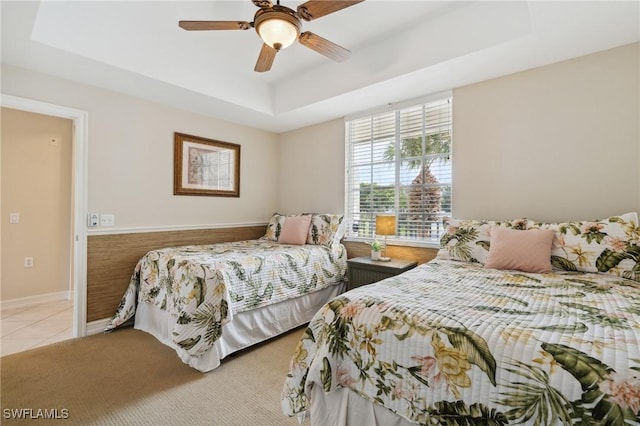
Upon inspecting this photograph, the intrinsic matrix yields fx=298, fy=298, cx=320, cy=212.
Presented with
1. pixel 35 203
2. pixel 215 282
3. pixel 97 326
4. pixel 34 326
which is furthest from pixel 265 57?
pixel 35 203

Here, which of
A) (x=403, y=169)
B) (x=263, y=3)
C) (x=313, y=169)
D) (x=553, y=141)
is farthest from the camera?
(x=313, y=169)

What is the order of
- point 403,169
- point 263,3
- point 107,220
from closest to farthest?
point 263,3
point 107,220
point 403,169

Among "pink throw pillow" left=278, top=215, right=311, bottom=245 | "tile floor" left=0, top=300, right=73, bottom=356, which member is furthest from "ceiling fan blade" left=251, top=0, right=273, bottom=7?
"tile floor" left=0, top=300, right=73, bottom=356

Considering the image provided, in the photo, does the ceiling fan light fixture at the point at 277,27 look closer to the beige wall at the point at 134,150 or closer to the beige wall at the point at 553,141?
the beige wall at the point at 553,141

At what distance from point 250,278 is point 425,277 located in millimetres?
1417

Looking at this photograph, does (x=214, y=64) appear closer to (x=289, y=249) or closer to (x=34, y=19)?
(x=34, y=19)

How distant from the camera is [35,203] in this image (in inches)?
145

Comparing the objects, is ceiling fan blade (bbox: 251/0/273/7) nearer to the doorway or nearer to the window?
the window

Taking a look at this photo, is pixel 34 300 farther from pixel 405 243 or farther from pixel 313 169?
pixel 405 243

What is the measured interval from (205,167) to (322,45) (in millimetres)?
2300

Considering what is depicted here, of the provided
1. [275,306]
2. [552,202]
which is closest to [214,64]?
[275,306]

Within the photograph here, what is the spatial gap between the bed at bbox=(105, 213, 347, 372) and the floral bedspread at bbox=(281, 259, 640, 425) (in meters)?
1.02

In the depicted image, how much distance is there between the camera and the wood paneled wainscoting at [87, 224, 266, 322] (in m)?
2.85

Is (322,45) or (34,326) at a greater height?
(322,45)
